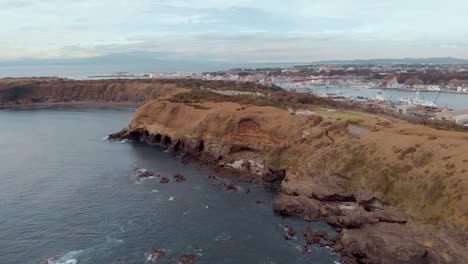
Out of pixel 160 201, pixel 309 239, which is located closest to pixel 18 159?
pixel 160 201

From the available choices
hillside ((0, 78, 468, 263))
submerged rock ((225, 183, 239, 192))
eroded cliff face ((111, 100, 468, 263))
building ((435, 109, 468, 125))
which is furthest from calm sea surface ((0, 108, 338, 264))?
building ((435, 109, 468, 125))

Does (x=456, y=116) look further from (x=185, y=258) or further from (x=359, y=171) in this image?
(x=185, y=258)

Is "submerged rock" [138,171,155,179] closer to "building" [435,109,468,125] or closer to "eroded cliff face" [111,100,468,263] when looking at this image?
"eroded cliff face" [111,100,468,263]

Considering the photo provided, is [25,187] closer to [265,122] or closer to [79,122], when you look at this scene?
[265,122]

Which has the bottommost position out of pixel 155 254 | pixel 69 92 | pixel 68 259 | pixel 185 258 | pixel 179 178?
pixel 185 258

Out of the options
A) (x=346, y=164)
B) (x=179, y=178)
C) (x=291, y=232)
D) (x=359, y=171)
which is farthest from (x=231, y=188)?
(x=359, y=171)

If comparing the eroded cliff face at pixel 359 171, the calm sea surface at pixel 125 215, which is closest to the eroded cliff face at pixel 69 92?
the calm sea surface at pixel 125 215
